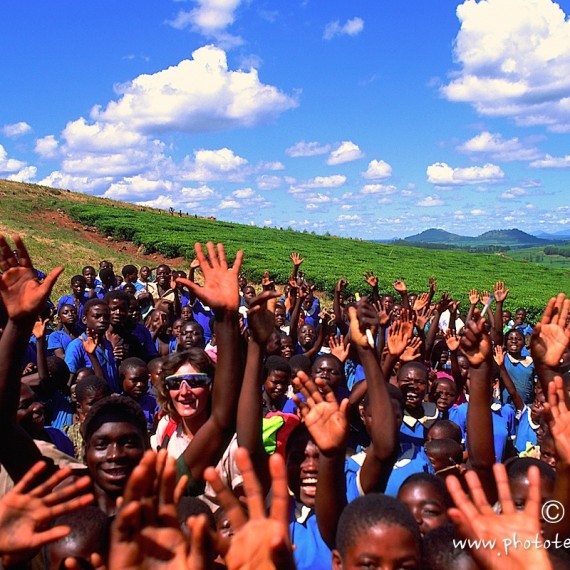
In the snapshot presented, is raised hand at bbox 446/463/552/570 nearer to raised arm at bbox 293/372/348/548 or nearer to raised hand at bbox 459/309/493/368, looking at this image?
raised arm at bbox 293/372/348/548

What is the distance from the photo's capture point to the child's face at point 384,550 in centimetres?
211

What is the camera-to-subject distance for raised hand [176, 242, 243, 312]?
2779 millimetres

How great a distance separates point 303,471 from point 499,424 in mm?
2506

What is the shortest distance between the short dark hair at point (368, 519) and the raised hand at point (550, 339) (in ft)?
4.77

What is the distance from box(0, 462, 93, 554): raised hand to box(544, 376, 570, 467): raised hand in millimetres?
1747

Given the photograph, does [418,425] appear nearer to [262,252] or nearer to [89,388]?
[89,388]

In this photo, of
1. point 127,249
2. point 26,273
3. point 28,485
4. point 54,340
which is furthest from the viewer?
point 127,249

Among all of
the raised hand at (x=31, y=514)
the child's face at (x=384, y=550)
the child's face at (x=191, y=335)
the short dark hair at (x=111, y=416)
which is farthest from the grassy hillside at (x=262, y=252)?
the child's face at (x=384, y=550)

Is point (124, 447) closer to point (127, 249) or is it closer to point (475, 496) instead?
point (475, 496)

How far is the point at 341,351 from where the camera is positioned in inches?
224

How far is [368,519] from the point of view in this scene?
7.27 ft

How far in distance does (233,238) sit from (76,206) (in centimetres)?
1102

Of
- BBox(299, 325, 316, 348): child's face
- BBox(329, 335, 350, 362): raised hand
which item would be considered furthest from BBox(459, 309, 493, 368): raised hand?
BBox(299, 325, 316, 348): child's face

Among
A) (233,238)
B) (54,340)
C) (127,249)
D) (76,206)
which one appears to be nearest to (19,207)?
(76,206)
